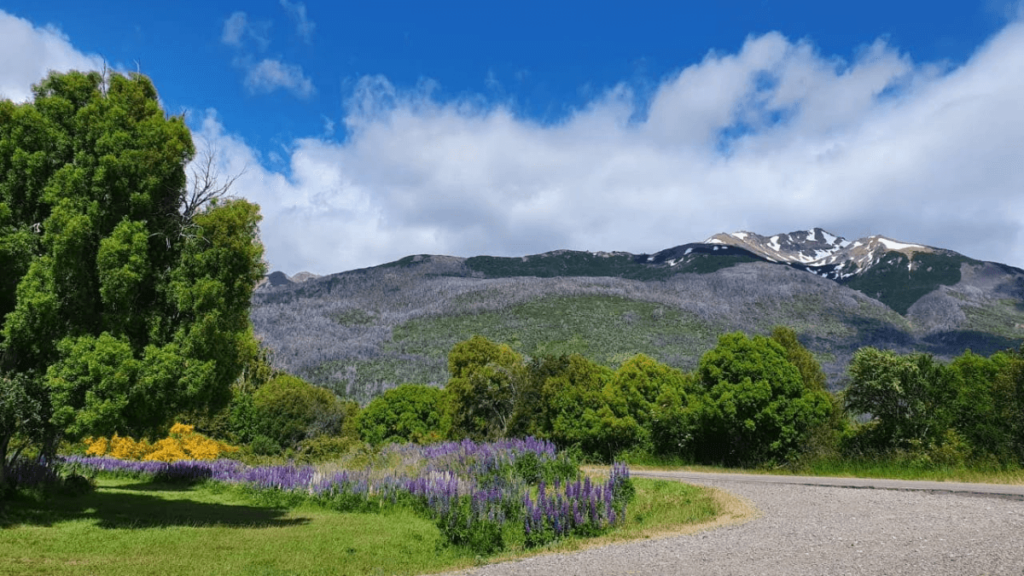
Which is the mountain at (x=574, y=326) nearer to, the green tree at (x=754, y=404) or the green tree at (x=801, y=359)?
the green tree at (x=801, y=359)

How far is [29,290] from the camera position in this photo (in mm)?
10422

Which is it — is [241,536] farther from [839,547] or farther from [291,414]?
[291,414]

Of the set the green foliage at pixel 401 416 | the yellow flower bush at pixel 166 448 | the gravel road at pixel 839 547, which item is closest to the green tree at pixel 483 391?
the green foliage at pixel 401 416

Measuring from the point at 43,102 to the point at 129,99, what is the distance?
1.48 metres

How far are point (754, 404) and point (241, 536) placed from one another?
20.9 meters

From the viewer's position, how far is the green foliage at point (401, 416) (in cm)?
4172

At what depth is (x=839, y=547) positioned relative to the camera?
8047 mm

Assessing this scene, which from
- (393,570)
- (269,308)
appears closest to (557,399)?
(393,570)

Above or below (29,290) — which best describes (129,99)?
above

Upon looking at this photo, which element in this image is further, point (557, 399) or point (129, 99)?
point (557, 399)

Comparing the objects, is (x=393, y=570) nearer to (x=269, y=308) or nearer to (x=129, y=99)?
(x=129, y=99)

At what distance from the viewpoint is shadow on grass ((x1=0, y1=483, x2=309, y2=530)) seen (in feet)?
37.2

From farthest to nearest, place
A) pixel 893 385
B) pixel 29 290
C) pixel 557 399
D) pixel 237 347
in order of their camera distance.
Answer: pixel 557 399
pixel 893 385
pixel 237 347
pixel 29 290

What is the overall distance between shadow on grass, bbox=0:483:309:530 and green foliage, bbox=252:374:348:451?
25.7 meters
